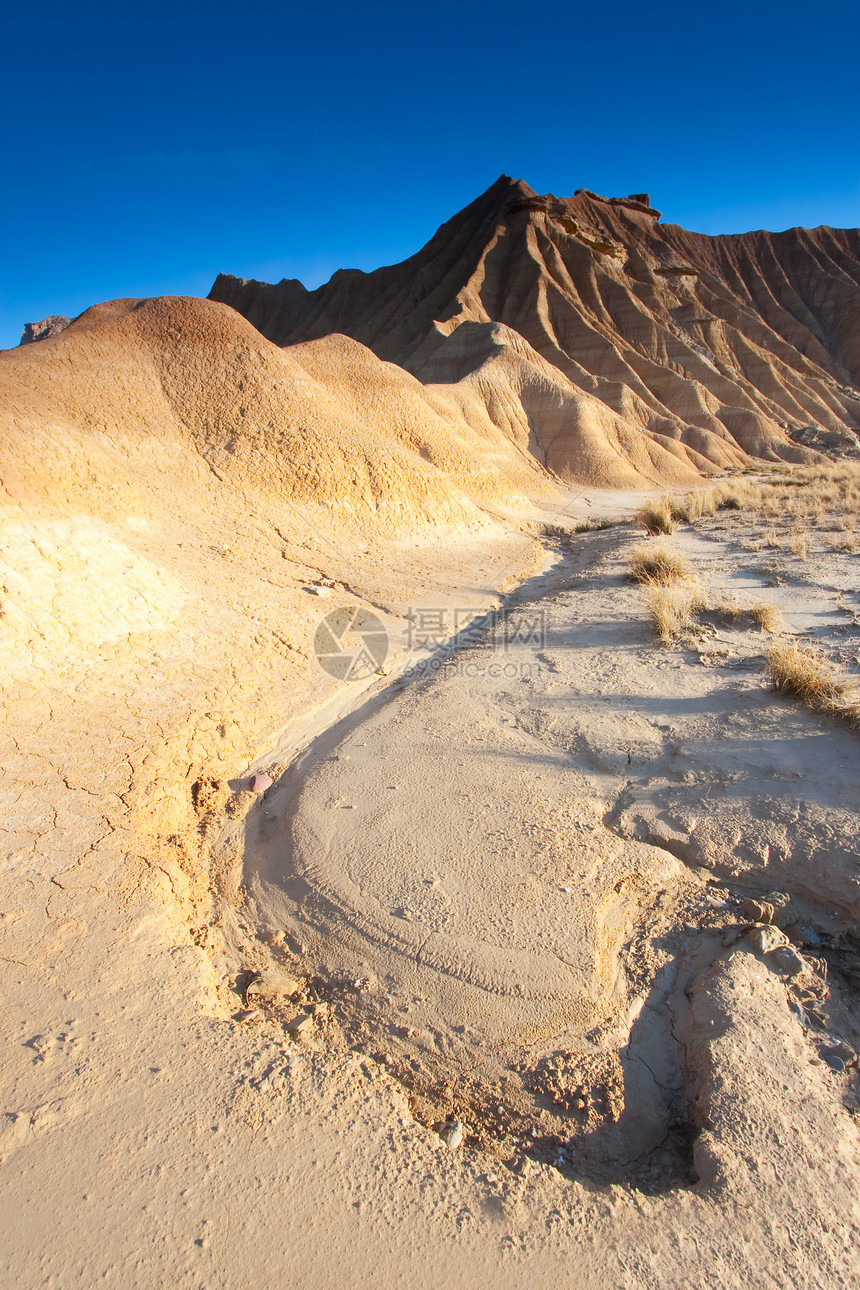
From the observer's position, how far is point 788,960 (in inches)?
116

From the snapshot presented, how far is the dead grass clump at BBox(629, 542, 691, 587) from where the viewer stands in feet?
27.8

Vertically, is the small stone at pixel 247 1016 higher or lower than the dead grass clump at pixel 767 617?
lower

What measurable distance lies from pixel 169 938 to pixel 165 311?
12564mm

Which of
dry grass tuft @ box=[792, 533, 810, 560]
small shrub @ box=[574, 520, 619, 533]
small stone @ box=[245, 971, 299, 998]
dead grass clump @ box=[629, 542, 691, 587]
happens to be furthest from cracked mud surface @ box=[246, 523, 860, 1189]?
small shrub @ box=[574, 520, 619, 533]

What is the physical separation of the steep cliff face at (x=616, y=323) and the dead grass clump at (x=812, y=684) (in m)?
20.3

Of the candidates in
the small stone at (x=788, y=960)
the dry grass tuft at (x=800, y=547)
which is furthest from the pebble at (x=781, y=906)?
the dry grass tuft at (x=800, y=547)

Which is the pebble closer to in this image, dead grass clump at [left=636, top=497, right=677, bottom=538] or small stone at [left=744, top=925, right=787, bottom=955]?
small stone at [left=744, top=925, right=787, bottom=955]

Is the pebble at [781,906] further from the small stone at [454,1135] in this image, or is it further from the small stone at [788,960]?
the small stone at [454,1135]

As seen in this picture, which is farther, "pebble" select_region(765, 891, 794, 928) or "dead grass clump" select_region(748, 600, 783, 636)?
"dead grass clump" select_region(748, 600, 783, 636)

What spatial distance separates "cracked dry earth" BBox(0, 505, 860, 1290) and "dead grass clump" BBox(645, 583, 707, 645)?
1.51m

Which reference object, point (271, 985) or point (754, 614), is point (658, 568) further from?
point (271, 985)

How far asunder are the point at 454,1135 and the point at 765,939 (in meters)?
1.79

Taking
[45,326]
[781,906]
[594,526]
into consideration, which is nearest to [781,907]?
[781,906]

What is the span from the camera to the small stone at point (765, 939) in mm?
3003
